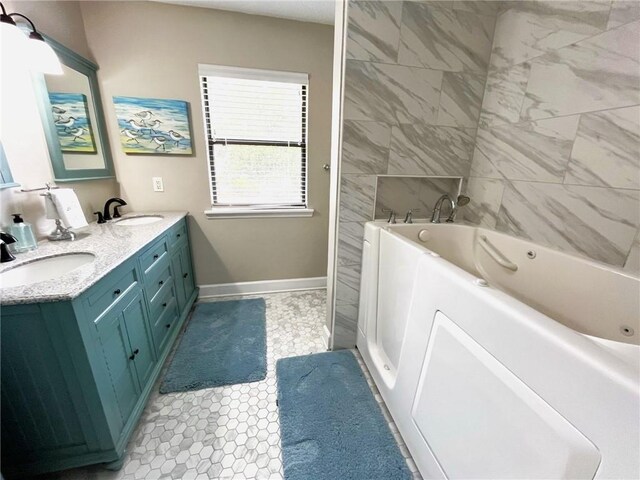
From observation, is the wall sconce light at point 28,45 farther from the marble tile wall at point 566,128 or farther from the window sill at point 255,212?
the marble tile wall at point 566,128

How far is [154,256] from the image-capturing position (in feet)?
4.76

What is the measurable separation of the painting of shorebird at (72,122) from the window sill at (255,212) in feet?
2.87

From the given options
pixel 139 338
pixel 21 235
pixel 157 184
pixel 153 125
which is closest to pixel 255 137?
pixel 153 125

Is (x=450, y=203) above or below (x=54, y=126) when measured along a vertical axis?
below

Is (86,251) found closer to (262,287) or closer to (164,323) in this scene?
(164,323)

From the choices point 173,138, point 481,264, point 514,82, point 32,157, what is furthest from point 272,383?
point 514,82

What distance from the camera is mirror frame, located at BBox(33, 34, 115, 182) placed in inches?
54.2

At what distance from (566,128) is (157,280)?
2363 millimetres

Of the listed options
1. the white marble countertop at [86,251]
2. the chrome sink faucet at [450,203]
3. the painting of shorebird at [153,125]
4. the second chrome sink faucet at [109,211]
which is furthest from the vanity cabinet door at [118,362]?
the chrome sink faucet at [450,203]

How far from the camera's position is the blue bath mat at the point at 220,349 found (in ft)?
4.86

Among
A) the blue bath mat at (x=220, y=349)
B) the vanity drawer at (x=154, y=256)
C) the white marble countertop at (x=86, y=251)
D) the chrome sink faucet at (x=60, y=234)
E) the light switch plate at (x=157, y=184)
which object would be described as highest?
the light switch plate at (x=157, y=184)

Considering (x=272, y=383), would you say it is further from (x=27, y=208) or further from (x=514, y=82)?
(x=514, y=82)

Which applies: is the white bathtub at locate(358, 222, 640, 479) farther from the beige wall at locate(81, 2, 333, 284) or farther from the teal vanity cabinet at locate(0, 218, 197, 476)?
the teal vanity cabinet at locate(0, 218, 197, 476)

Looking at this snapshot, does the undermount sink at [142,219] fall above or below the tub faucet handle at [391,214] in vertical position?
below
